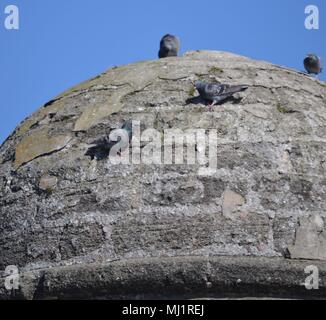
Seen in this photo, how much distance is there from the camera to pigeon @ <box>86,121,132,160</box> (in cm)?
632

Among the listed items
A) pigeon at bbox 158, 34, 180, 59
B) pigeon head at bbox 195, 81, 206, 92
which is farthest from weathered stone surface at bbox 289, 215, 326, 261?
pigeon at bbox 158, 34, 180, 59

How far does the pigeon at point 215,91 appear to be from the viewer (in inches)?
258

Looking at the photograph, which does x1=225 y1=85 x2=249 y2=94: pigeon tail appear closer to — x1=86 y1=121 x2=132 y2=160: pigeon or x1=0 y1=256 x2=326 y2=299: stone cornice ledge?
x1=86 y1=121 x2=132 y2=160: pigeon

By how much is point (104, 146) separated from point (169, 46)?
88.1 inches

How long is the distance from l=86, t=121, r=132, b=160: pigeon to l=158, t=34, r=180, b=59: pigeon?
6.65 feet

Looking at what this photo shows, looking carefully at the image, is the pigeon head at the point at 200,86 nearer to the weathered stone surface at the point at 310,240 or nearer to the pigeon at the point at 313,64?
the weathered stone surface at the point at 310,240

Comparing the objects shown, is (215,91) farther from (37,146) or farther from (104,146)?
(37,146)

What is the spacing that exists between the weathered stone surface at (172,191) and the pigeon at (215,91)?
53mm

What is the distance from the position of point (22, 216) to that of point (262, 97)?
1.55 meters

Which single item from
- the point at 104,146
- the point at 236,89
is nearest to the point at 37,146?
the point at 104,146

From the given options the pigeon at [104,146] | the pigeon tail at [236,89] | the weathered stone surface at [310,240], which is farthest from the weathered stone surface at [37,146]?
the weathered stone surface at [310,240]

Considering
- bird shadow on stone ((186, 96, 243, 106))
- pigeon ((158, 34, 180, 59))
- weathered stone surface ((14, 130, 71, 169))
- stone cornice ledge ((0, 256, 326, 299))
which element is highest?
pigeon ((158, 34, 180, 59))

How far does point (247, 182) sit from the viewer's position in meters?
6.11
